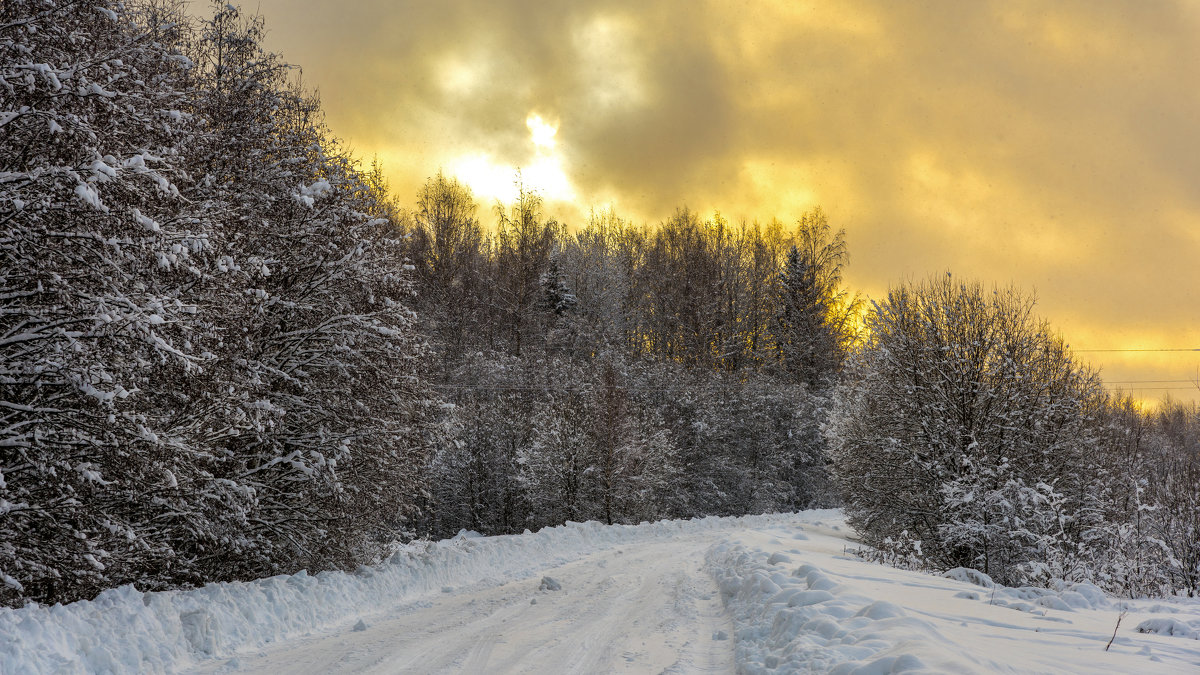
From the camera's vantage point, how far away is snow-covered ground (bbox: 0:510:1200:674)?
567 cm

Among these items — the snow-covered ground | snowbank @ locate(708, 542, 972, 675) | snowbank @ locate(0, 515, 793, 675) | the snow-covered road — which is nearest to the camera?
snowbank @ locate(708, 542, 972, 675)

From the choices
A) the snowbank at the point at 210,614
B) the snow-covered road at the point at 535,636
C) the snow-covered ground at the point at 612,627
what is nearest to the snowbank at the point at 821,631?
the snow-covered ground at the point at 612,627

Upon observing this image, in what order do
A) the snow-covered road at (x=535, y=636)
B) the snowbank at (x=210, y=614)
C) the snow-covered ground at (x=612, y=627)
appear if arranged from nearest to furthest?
1. the snow-covered ground at (x=612, y=627)
2. the snowbank at (x=210, y=614)
3. the snow-covered road at (x=535, y=636)

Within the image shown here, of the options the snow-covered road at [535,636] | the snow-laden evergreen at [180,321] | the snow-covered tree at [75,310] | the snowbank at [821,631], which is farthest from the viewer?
the snow-laden evergreen at [180,321]

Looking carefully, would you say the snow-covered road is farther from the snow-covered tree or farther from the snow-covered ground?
the snow-covered tree

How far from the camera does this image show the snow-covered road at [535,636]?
651 centimetres

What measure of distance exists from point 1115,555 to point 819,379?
3432cm

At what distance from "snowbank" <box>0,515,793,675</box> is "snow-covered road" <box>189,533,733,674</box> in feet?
1.81

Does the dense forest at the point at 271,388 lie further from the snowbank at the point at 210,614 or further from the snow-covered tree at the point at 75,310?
the snowbank at the point at 210,614

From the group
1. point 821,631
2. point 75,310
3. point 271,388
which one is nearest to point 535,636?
point 821,631

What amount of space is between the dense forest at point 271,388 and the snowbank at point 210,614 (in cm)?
93

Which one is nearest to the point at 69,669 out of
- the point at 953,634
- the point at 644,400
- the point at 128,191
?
the point at 128,191

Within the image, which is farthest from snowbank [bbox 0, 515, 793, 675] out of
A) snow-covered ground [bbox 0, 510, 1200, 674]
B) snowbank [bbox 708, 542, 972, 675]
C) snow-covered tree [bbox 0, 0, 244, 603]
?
snowbank [bbox 708, 542, 972, 675]

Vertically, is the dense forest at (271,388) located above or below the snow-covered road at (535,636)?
above
